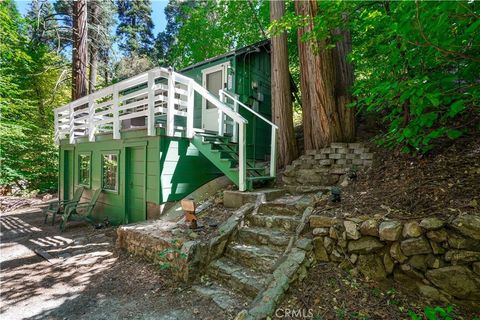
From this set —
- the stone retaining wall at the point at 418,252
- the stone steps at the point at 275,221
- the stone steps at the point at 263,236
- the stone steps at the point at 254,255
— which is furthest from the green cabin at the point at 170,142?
the stone retaining wall at the point at 418,252

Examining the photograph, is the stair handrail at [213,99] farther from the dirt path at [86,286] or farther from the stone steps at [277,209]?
the dirt path at [86,286]

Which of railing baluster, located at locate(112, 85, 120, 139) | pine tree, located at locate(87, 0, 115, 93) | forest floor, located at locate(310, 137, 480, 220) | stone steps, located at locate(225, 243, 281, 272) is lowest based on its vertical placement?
stone steps, located at locate(225, 243, 281, 272)

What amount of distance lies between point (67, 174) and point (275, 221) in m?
8.64

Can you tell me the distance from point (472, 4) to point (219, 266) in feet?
12.8

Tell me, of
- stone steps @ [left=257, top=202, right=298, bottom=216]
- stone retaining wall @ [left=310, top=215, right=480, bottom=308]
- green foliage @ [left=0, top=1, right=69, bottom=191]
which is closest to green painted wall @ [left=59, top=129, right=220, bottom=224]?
stone steps @ [left=257, top=202, right=298, bottom=216]

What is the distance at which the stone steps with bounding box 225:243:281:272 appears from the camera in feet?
10.6

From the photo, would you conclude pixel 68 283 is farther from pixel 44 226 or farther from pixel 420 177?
pixel 420 177

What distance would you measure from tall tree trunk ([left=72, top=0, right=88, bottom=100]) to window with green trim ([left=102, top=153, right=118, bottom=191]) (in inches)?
142

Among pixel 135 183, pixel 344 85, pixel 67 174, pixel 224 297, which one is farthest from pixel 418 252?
pixel 67 174

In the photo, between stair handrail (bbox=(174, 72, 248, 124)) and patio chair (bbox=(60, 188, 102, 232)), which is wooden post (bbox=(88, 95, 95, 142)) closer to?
patio chair (bbox=(60, 188, 102, 232))

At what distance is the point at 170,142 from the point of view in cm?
554

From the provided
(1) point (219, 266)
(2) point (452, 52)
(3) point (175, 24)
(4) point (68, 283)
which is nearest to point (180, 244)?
(1) point (219, 266)

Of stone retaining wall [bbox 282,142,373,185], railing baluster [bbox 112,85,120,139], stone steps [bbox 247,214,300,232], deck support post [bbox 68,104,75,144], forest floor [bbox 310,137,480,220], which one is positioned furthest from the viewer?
deck support post [bbox 68,104,75,144]

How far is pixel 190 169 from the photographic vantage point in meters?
6.02
